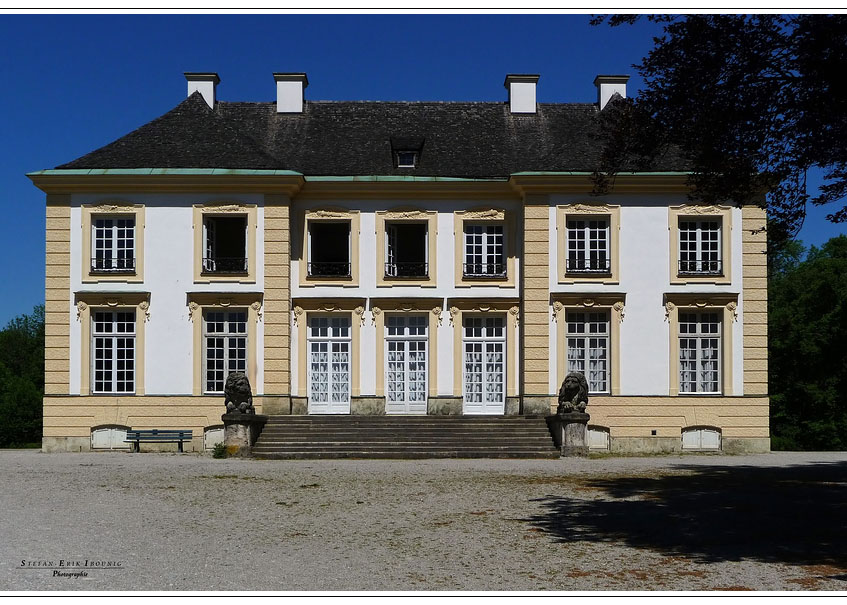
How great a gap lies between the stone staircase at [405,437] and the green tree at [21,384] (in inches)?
1672

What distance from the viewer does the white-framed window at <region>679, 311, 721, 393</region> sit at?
83.6 ft

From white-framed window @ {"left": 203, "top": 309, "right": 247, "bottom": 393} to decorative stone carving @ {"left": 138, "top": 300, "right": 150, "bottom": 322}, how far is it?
137cm

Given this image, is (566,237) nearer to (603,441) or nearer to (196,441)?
(603,441)

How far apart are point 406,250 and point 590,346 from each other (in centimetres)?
612

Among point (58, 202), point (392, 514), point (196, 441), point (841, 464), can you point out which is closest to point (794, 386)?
point (841, 464)

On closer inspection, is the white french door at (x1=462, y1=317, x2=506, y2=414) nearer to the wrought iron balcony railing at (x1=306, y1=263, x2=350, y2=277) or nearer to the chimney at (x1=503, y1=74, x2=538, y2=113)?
the wrought iron balcony railing at (x1=306, y1=263, x2=350, y2=277)

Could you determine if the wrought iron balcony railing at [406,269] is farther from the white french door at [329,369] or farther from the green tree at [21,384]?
the green tree at [21,384]

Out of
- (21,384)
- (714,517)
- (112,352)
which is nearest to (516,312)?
(112,352)

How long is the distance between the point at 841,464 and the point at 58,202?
62.6 feet

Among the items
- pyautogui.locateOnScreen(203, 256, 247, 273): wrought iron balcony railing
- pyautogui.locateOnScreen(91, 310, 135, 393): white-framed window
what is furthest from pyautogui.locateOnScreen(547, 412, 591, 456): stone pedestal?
pyautogui.locateOnScreen(91, 310, 135, 393): white-framed window

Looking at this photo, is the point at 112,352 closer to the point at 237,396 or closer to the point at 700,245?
the point at 237,396

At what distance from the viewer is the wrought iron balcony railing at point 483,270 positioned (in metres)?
26.4

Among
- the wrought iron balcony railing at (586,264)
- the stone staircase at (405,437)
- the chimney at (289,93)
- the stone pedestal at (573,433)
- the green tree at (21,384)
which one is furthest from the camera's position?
the green tree at (21,384)

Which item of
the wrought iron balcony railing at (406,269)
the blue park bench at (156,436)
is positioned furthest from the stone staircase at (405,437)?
the wrought iron balcony railing at (406,269)
